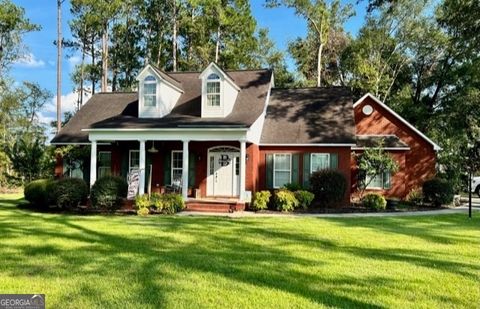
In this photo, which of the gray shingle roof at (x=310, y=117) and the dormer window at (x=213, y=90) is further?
the dormer window at (x=213, y=90)

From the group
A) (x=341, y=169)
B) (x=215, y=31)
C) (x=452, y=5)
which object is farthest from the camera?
(x=215, y=31)

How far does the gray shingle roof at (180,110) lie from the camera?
1895 cm

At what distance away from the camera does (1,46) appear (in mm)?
39438

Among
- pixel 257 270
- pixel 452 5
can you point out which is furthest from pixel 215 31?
pixel 257 270

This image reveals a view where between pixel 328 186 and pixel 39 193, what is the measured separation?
11450 mm

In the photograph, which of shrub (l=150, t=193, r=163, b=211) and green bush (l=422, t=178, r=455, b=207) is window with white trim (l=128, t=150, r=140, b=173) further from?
green bush (l=422, t=178, r=455, b=207)

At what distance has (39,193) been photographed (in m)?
17.5

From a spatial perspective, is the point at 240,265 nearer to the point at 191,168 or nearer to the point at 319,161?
the point at 319,161

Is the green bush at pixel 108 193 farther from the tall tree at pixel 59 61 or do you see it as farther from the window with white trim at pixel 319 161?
the tall tree at pixel 59 61

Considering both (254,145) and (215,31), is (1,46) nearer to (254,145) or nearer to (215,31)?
(215,31)

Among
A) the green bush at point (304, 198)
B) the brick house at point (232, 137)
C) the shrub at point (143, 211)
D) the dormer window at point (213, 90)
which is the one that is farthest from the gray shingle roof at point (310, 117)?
the shrub at point (143, 211)

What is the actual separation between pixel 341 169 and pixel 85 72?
29.2 meters

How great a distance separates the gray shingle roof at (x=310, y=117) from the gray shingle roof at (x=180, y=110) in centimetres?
146

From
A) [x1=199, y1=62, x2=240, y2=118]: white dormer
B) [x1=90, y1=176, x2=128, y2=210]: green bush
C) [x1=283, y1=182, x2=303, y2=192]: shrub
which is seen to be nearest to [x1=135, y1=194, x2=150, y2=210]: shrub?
[x1=90, y1=176, x2=128, y2=210]: green bush
